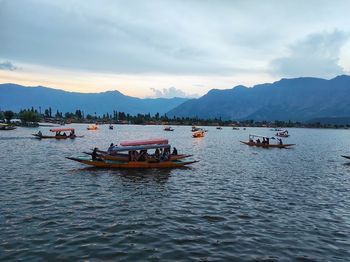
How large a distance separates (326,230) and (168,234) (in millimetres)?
10135

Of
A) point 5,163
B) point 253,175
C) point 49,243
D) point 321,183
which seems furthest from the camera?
point 5,163

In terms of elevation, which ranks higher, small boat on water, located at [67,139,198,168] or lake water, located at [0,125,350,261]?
small boat on water, located at [67,139,198,168]

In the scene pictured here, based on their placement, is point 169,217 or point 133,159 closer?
point 169,217

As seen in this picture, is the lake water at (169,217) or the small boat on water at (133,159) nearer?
the lake water at (169,217)

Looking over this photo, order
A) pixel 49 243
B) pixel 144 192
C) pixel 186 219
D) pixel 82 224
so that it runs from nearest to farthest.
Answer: pixel 49 243, pixel 82 224, pixel 186 219, pixel 144 192

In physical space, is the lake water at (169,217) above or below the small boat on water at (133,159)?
below

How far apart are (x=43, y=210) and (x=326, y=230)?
1914 centimetres

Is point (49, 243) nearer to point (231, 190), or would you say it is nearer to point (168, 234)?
point (168, 234)

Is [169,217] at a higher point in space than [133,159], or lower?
lower

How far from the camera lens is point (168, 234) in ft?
65.8

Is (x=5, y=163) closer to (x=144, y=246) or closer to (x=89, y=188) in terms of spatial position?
(x=89, y=188)

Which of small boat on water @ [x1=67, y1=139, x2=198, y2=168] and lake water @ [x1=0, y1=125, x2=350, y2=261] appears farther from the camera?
small boat on water @ [x1=67, y1=139, x2=198, y2=168]

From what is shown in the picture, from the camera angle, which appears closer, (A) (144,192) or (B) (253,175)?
(A) (144,192)

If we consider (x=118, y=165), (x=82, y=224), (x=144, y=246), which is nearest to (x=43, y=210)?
(x=82, y=224)
